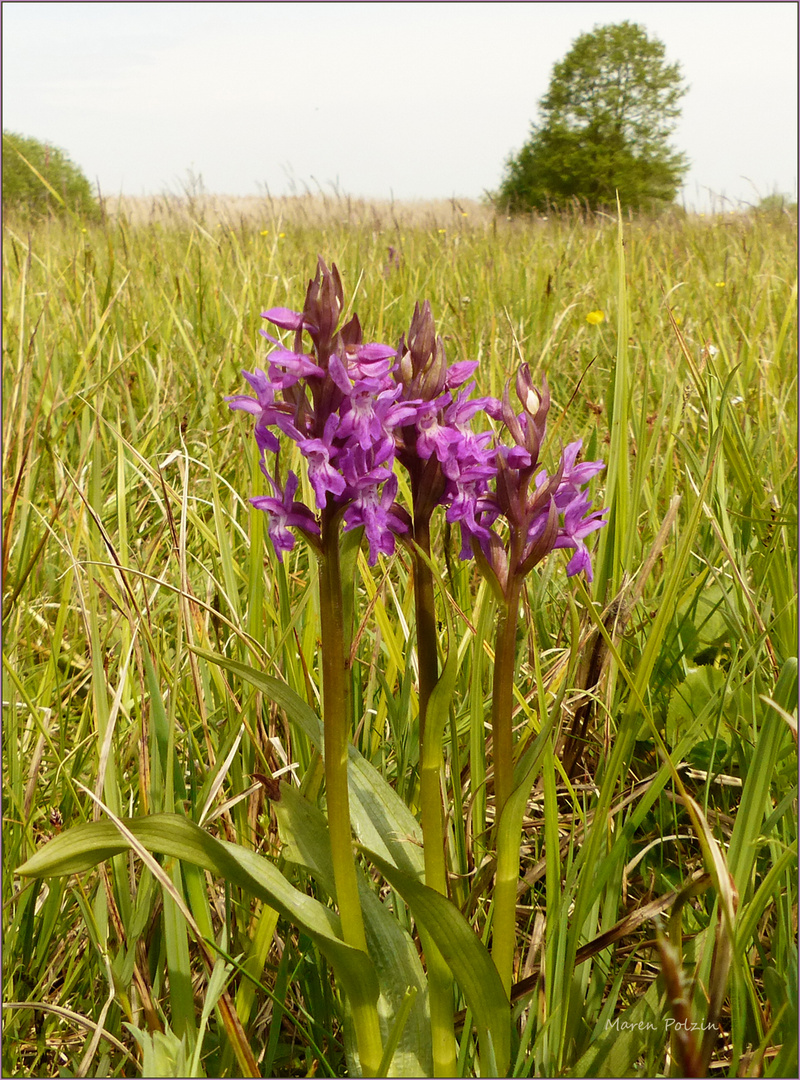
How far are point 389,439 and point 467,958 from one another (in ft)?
2.08

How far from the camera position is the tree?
31.6 metres

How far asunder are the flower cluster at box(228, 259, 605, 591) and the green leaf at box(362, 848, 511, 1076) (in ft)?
1.27

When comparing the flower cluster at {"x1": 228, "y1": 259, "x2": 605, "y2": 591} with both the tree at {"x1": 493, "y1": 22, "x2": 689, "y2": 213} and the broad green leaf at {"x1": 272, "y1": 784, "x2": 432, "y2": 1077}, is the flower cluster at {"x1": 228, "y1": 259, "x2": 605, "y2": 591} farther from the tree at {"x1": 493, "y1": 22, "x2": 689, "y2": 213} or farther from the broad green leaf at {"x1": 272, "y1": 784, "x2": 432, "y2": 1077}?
the tree at {"x1": 493, "y1": 22, "x2": 689, "y2": 213}

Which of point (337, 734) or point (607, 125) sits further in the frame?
point (607, 125)

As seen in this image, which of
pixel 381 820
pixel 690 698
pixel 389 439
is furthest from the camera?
pixel 690 698

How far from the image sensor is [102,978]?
131 centimetres

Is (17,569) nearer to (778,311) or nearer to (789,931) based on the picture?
(789,931)

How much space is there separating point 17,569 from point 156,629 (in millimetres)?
443

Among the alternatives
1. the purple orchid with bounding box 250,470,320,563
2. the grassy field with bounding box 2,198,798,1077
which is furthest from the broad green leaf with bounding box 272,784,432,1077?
the purple orchid with bounding box 250,470,320,563

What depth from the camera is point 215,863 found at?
1024mm

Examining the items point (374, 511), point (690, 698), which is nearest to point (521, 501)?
point (374, 511)

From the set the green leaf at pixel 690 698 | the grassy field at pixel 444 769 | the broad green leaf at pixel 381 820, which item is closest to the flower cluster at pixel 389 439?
the grassy field at pixel 444 769

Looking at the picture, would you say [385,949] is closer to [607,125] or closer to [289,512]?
[289,512]

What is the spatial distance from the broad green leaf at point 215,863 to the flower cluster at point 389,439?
1.24 ft
